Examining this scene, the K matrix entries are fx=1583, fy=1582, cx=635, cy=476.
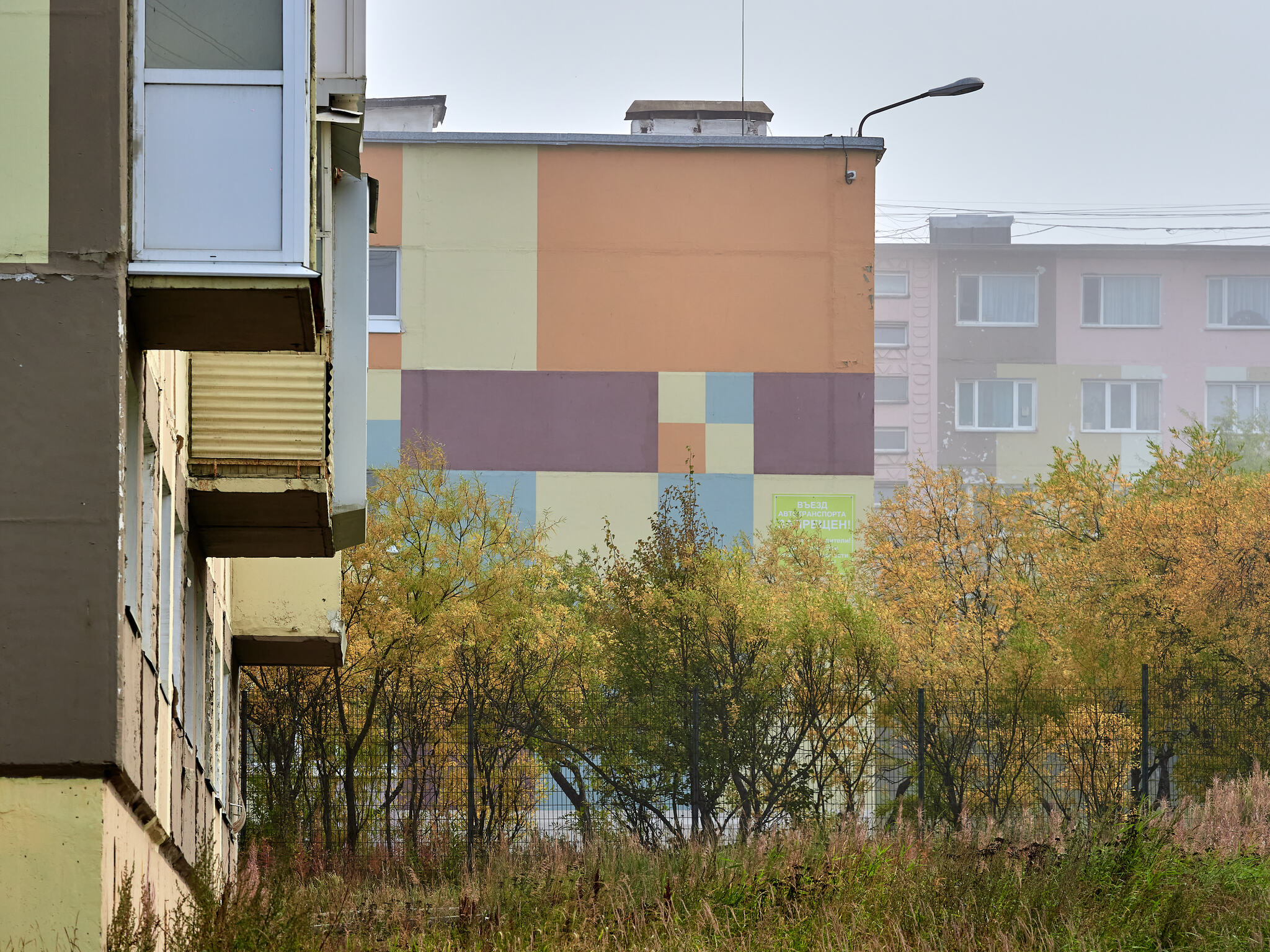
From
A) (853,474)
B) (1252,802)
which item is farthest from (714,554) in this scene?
(853,474)

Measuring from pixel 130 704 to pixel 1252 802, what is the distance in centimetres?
1306

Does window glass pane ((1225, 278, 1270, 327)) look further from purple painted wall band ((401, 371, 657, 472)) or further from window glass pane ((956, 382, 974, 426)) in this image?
purple painted wall band ((401, 371, 657, 472))

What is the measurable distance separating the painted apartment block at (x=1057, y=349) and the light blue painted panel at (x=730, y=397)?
39219 mm

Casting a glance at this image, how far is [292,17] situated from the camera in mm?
7855

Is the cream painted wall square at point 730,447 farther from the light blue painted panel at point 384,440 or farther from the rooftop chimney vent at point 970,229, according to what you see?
the rooftop chimney vent at point 970,229

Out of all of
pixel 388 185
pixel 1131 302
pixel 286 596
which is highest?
pixel 1131 302

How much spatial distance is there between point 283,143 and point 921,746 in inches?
590

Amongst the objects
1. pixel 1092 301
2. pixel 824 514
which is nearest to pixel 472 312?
pixel 824 514

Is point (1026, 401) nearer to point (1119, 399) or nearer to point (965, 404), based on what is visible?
point (965, 404)

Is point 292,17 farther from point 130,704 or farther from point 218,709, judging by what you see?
point 218,709

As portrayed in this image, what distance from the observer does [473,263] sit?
34094mm

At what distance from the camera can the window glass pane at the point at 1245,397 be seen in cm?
7138

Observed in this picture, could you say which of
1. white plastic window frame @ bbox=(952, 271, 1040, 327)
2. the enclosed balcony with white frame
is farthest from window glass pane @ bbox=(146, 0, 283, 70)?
white plastic window frame @ bbox=(952, 271, 1040, 327)

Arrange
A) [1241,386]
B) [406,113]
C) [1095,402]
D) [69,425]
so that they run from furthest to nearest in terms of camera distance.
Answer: [1241,386] < [1095,402] < [406,113] < [69,425]
